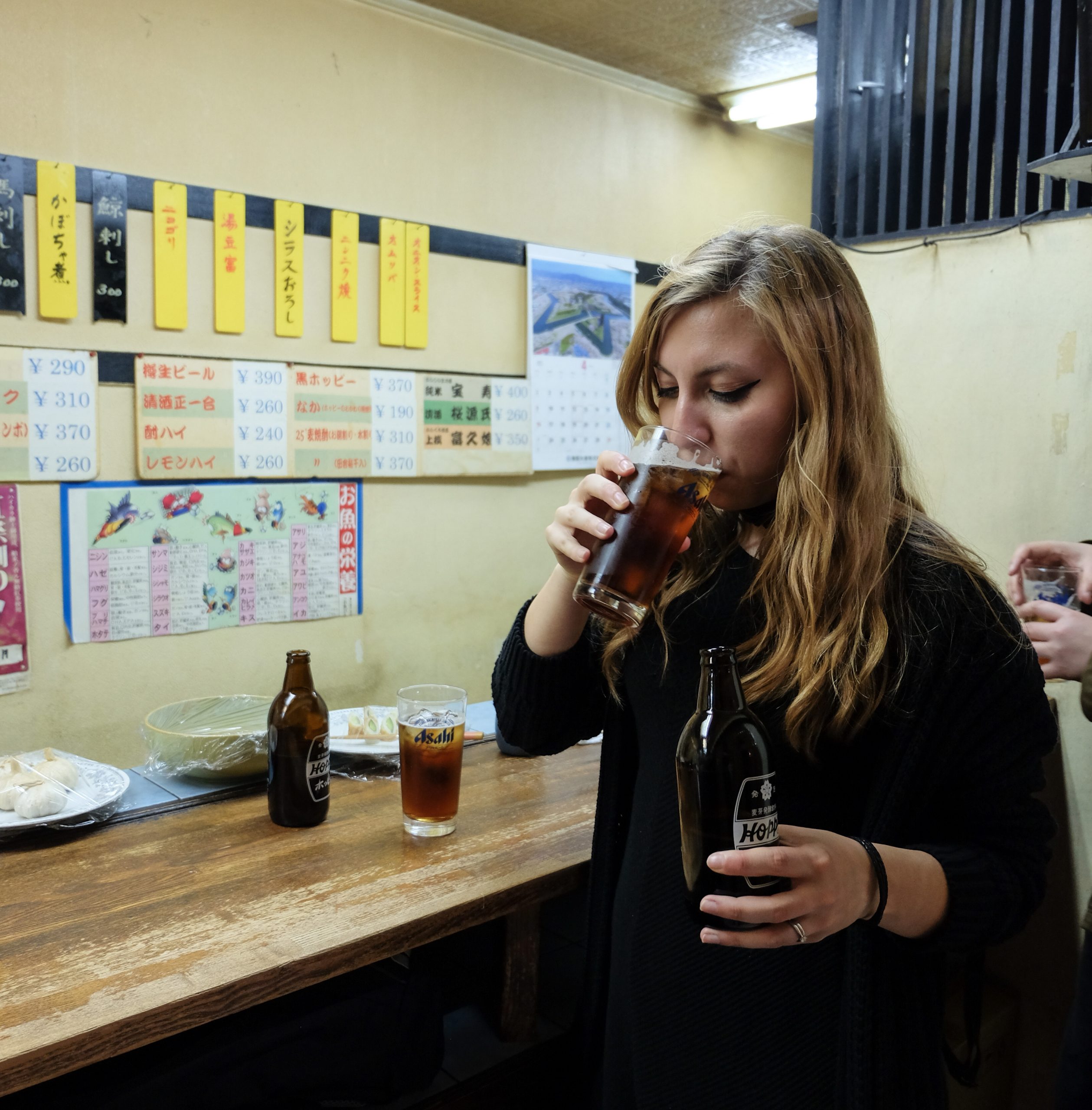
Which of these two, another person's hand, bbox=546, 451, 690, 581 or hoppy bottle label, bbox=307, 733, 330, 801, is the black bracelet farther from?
hoppy bottle label, bbox=307, 733, 330, 801

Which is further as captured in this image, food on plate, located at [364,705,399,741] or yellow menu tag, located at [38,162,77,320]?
yellow menu tag, located at [38,162,77,320]

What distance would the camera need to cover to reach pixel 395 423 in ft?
11.0

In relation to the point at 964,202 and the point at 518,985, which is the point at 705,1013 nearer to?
the point at 518,985

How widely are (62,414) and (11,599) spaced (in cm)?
52

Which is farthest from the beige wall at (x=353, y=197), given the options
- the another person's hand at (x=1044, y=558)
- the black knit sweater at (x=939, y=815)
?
the black knit sweater at (x=939, y=815)

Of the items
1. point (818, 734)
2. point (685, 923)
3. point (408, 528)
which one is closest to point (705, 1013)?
point (685, 923)

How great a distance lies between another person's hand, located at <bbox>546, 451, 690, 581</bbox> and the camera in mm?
1018

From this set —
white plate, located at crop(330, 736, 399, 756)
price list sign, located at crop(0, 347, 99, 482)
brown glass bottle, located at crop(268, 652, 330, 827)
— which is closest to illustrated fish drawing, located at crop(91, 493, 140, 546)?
price list sign, located at crop(0, 347, 99, 482)

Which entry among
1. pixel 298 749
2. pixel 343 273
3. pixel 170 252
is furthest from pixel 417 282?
pixel 298 749

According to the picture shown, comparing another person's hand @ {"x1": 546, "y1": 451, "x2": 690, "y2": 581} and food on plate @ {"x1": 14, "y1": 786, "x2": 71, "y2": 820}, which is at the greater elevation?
another person's hand @ {"x1": 546, "y1": 451, "x2": 690, "y2": 581}

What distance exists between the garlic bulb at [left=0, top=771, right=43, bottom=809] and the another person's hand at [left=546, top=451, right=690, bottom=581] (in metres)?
0.88

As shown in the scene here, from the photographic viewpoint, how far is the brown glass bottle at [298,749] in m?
1.42

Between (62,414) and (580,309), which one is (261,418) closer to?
(62,414)

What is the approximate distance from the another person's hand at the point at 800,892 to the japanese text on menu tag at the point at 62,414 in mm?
2431
